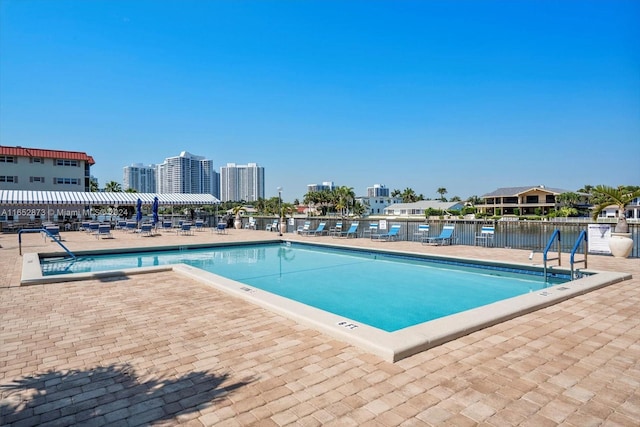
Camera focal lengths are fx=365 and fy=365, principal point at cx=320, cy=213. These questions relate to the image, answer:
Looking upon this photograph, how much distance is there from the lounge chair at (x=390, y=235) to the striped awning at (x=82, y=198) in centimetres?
1465

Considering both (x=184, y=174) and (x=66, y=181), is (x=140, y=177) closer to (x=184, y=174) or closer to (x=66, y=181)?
(x=184, y=174)

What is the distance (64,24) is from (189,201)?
55.8ft

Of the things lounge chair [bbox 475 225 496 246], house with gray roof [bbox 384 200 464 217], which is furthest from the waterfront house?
lounge chair [bbox 475 225 496 246]

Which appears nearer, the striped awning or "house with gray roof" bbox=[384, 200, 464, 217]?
the striped awning

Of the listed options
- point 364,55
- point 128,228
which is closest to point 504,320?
point 364,55

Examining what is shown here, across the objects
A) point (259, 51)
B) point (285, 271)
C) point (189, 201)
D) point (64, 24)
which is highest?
point (259, 51)

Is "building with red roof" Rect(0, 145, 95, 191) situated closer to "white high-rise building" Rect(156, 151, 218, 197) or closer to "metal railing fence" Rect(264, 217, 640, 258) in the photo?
"metal railing fence" Rect(264, 217, 640, 258)

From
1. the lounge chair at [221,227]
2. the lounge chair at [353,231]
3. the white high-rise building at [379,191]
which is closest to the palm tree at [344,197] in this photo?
the lounge chair at [221,227]

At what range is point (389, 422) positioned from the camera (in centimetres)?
218

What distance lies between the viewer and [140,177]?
335 feet

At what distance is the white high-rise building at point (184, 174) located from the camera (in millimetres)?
90312

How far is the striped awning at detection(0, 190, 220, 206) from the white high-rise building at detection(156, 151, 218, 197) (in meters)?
66.8

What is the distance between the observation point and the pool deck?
2.29 metres

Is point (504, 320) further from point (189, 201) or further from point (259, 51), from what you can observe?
point (189, 201)
